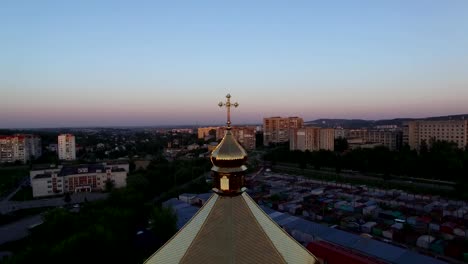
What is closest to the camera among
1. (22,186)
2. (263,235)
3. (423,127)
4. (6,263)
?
(263,235)

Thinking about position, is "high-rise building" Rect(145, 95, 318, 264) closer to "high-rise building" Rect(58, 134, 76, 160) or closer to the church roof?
the church roof

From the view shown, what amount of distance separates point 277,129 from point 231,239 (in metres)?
65.6

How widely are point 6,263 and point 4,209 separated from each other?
1787cm

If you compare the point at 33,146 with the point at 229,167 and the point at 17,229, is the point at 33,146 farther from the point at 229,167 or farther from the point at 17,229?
the point at 229,167

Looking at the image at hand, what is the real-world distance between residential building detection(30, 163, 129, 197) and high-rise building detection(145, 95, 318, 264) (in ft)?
95.5

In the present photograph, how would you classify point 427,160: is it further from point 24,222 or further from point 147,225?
point 24,222

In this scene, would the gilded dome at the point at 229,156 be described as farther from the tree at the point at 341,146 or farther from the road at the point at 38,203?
the tree at the point at 341,146

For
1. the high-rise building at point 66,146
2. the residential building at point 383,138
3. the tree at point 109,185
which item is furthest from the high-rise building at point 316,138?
the high-rise building at point 66,146

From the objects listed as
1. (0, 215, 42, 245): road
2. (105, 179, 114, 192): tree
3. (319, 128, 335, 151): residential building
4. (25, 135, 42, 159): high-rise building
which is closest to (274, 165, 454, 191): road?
(319, 128, 335, 151): residential building

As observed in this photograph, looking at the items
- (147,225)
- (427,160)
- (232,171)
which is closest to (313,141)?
(427,160)

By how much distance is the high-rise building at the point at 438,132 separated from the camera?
45219 millimetres

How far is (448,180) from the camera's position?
28656 millimetres

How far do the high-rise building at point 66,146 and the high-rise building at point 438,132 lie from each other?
178ft

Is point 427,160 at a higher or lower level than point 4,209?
higher
